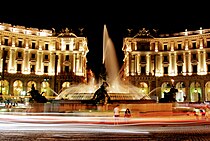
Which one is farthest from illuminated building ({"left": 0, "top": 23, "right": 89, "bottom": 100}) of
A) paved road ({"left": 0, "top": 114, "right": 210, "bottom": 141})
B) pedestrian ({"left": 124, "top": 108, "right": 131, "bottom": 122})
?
paved road ({"left": 0, "top": 114, "right": 210, "bottom": 141})

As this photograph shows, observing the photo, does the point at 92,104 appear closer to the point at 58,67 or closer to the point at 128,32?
the point at 58,67

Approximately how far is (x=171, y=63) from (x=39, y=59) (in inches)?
1171

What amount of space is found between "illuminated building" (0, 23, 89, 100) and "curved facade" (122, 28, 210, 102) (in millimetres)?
12470

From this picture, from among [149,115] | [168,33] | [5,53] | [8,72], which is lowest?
[149,115]

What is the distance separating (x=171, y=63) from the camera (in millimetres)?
67188

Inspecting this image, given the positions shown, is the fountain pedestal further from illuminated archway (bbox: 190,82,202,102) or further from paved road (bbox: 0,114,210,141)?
illuminated archway (bbox: 190,82,202,102)

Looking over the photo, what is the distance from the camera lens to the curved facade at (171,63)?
209 feet

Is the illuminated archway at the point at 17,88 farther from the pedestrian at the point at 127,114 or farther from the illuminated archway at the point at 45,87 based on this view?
the pedestrian at the point at 127,114

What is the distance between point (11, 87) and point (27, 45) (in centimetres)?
1011

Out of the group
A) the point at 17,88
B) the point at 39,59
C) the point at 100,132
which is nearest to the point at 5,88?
the point at 17,88

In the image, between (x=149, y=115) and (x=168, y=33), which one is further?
(x=168, y=33)

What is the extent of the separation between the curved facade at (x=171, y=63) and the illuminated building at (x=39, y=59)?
40.9 feet

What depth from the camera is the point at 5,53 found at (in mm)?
59969

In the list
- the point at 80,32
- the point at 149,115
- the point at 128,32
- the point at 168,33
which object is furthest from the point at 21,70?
the point at 149,115
